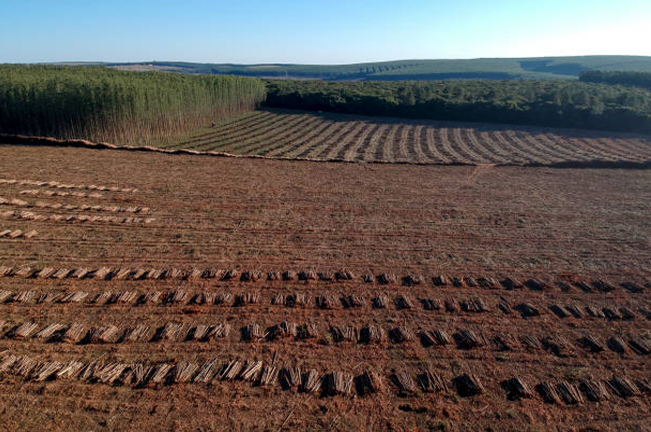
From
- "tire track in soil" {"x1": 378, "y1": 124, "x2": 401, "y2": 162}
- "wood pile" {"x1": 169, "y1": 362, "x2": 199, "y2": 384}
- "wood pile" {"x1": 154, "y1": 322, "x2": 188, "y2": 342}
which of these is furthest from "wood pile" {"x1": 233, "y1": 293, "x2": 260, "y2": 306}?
"tire track in soil" {"x1": 378, "y1": 124, "x2": 401, "y2": 162}

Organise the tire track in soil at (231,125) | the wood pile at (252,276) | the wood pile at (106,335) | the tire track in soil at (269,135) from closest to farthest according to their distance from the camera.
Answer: the wood pile at (106,335), the wood pile at (252,276), the tire track in soil at (269,135), the tire track in soil at (231,125)

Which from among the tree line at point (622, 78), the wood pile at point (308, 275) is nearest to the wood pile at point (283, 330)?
the wood pile at point (308, 275)

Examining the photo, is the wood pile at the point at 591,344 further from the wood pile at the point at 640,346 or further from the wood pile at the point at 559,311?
the wood pile at the point at 559,311

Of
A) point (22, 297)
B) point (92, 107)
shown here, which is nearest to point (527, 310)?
point (22, 297)

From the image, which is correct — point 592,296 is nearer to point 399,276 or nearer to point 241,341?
point 399,276

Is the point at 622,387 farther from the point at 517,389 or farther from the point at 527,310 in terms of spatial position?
the point at 527,310

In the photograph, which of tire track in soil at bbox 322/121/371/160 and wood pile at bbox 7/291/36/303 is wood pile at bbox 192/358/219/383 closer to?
wood pile at bbox 7/291/36/303
